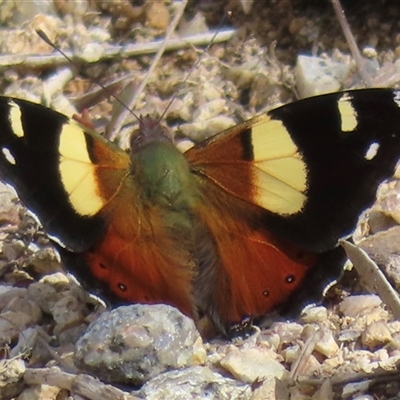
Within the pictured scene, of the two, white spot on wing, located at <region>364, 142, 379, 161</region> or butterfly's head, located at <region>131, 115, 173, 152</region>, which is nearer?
white spot on wing, located at <region>364, 142, 379, 161</region>

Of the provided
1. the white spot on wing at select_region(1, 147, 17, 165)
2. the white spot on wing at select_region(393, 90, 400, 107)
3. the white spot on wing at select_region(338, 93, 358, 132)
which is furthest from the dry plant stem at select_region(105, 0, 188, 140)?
the white spot on wing at select_region(393, 90, 400, 107)

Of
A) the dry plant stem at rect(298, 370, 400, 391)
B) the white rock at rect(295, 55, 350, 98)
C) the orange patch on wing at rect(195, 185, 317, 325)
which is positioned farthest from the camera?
the white rock at rect(295, 55, 350, 98)

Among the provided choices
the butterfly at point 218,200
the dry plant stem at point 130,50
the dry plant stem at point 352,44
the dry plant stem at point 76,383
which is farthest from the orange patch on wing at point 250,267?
the dry plant stem at point 130,50

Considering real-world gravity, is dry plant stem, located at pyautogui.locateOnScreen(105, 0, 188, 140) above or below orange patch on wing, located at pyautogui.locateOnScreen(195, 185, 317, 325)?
above

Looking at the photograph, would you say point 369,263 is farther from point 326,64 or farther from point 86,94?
point 86,94

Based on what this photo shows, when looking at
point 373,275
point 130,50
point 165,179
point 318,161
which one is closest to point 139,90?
point 130,50

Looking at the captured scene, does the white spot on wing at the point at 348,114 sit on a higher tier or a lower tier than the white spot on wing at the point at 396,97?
lower

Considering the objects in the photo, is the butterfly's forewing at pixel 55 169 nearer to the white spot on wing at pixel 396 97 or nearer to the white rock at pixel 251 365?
the white rock at pixel 251 365

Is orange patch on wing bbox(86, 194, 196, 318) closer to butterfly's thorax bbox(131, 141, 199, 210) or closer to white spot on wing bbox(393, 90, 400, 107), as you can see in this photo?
butterfly's thorax bbox(131, 141, 199, 210)
